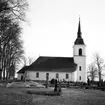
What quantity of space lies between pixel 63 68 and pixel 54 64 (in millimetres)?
3341

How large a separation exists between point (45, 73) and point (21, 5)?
35.4 meters

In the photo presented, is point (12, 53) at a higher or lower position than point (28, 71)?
higher

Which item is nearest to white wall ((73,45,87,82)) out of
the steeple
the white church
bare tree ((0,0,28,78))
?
the white church

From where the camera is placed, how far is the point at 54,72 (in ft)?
170

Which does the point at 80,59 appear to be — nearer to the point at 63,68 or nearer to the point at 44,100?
the point at 63,68

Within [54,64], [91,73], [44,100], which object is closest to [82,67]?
[54,64]

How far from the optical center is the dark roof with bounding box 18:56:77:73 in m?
52.0

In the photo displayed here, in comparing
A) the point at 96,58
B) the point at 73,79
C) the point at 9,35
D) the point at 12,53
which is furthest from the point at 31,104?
the point at 96,58

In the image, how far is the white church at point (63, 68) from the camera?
51.3 m

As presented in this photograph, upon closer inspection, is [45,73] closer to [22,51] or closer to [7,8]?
[22,51]

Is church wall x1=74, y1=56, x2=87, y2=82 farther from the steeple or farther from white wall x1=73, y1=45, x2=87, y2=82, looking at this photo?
the steeple

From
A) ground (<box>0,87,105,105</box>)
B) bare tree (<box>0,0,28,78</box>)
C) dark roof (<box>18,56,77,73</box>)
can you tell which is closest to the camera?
ground (<box>0,87,105,105</box>)

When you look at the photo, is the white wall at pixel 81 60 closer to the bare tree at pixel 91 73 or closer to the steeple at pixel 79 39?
the steeple at pixel 79 39

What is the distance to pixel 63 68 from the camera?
2055 inches
